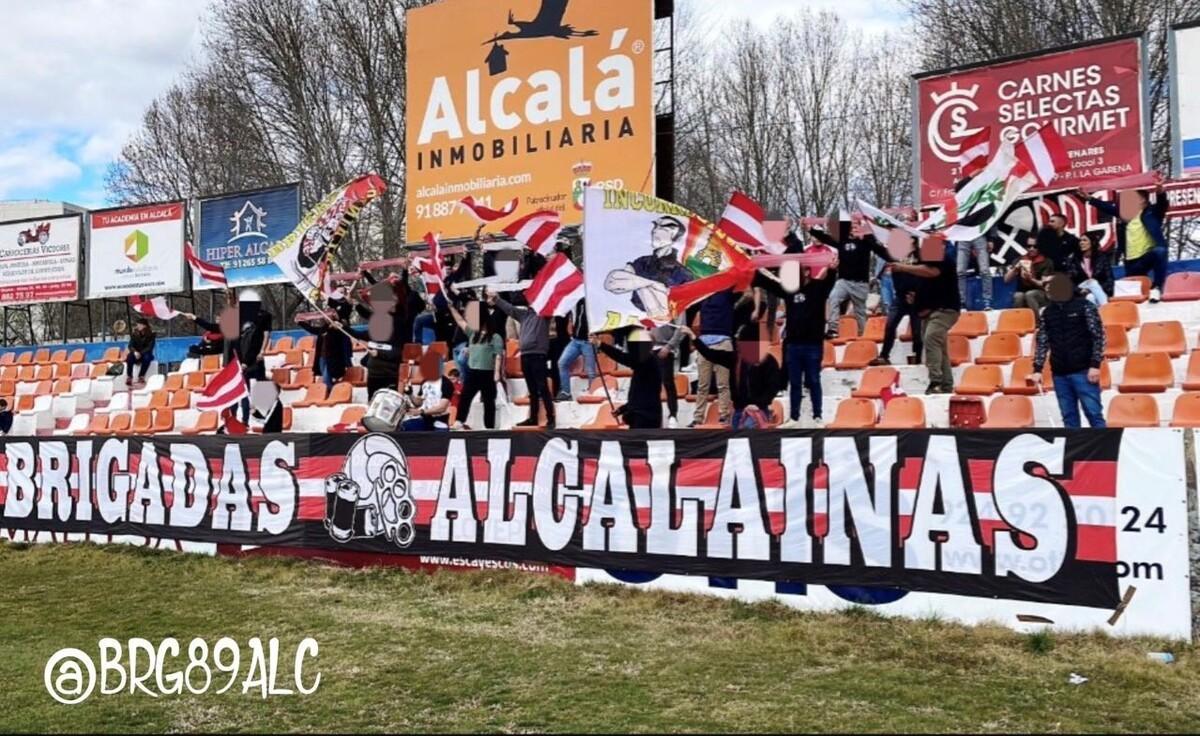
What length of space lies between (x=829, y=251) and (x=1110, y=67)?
634cm

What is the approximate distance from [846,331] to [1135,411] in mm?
5173

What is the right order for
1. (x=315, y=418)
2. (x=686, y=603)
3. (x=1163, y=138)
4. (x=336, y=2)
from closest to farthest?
(x=686, y=603) < (x=315, y=418) < (x=1163, y=138) < (x=336, y=2)

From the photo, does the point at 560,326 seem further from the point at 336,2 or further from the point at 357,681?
the point at 336,2

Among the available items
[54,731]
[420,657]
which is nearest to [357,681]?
[420,657]

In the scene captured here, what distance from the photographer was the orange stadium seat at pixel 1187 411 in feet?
31.6

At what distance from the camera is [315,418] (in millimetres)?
16859

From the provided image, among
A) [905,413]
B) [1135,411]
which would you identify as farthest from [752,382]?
[1135,411]

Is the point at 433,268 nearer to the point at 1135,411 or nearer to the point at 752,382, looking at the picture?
the point at 752,382

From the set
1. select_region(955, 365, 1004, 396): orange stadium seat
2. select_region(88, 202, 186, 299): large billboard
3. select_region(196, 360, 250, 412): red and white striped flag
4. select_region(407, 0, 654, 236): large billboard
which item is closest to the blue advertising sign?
select_region(88, 202, 186, 299): large billboard

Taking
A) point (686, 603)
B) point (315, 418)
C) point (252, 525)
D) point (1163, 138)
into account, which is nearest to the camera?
point (686, 603)

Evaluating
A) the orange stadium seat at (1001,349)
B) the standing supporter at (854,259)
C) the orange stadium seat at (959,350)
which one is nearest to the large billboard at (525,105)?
the standing supporter at (854,259)

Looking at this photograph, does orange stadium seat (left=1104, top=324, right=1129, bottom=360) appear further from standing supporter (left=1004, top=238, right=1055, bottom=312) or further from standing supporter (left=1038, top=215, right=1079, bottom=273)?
standing supporter (left=1038, top=215, right=1079, bottom=273)

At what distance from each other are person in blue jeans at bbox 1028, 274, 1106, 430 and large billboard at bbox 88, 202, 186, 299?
2136 centimetres
